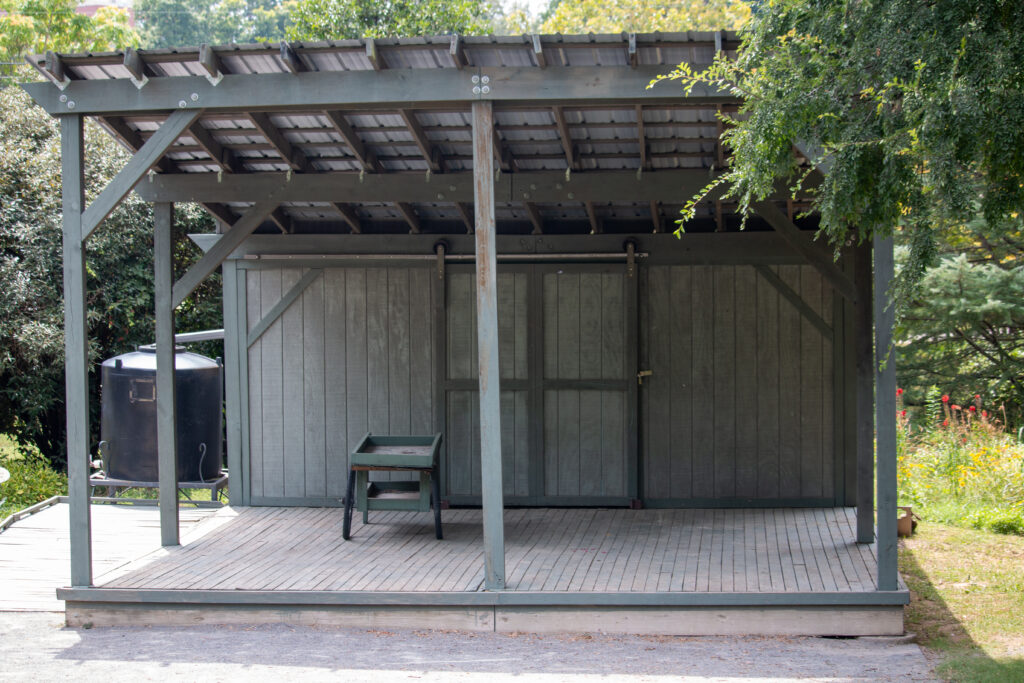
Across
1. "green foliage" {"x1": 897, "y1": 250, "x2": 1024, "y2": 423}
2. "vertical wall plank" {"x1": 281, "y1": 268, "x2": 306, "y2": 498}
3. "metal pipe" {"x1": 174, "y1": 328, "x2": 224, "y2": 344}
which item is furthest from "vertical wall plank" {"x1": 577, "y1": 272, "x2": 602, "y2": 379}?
"metal pipe" {"x1": 174, "y1": 328, "x2": 224, "y2": 344}

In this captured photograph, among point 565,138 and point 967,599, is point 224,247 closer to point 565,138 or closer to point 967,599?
point 565,138

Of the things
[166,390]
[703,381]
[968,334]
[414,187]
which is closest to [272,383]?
[166,390]

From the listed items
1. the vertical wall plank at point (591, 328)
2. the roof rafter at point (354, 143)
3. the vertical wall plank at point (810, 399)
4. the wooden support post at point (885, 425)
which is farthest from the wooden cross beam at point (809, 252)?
the roof rafter at point (354, 143)

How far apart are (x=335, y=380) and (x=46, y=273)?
4.64 meters

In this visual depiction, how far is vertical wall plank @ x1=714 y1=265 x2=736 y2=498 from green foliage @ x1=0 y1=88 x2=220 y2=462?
7.05 metres

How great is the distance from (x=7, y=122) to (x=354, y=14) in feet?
24.3

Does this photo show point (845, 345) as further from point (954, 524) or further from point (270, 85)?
point (270, 85)

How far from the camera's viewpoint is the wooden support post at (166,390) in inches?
257

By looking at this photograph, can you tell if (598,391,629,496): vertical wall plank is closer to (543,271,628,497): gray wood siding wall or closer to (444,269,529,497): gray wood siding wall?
(543,271,628,497): gray wood siding wall

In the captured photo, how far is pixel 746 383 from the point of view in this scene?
7.64m

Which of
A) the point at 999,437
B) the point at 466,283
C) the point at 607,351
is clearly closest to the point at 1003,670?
the point at 607,351

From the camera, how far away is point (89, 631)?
215 inches

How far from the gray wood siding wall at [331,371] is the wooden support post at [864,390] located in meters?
3.38

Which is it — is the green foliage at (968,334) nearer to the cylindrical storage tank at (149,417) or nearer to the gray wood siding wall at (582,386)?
the gray wood siding wall at (582,386)
